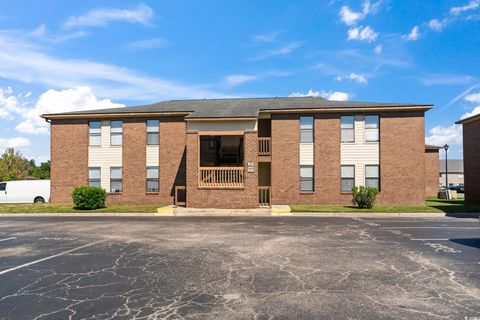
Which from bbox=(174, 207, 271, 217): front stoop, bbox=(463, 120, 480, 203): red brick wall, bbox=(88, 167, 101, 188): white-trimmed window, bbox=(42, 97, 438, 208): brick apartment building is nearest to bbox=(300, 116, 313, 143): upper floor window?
bbox=(42, 97, 438, 208): brick apartment building

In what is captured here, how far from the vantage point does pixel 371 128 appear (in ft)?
73.0

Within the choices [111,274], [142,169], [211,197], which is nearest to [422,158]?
[211,197]

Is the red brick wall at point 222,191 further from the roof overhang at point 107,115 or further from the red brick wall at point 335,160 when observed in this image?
the roof overhang at point 107,115

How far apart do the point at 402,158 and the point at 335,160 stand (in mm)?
4358

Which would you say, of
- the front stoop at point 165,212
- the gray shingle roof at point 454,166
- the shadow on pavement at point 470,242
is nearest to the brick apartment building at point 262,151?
the front stoop at point 165,212

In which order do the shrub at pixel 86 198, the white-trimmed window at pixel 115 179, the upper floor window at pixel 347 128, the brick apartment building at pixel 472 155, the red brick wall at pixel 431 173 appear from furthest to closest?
the red brick wall at pixel 431 173 → the white-trimmed window at pixel 115 179 → the brick apartment building at pixel 472 155 → the upper floor window at pixel 347 128 → the shrub at pixel 86 198

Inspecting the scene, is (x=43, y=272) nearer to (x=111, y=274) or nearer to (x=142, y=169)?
(x=111, y=274)

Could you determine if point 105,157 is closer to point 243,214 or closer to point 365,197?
point 243,214

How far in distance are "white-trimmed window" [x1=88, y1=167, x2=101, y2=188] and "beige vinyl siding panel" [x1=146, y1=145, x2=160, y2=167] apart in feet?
12.6

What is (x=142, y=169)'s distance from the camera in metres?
23.3

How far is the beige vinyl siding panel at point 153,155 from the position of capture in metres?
23.2

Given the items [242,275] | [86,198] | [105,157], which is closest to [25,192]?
[105,157]

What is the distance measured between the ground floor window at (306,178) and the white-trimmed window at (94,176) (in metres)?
14.5

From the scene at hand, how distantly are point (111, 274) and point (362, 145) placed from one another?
19371mm
